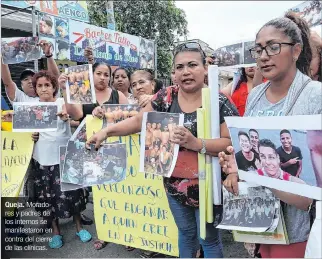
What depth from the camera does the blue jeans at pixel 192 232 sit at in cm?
191

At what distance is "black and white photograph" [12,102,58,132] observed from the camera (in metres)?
2.85

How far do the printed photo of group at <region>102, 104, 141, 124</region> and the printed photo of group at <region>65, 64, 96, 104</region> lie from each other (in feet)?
0.46

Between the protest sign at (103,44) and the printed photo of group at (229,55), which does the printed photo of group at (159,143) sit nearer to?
the printed photo of group at (229,55)

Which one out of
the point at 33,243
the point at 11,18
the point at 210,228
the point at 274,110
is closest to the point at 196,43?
the point at 274,110

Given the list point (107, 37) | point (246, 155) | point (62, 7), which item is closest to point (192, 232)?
point (246, 155)

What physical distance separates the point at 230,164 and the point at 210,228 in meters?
0.55

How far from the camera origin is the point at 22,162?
3.07 meters

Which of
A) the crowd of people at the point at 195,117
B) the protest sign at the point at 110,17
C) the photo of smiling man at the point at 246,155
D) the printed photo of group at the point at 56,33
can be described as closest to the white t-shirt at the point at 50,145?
the crowd of people at the point at 195,117

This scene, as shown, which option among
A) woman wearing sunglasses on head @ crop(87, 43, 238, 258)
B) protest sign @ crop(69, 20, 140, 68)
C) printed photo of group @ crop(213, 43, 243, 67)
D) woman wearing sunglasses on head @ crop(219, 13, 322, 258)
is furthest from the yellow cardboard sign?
protest sign @ crop(69, 20, 140, 68)

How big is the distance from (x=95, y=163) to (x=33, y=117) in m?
1.02

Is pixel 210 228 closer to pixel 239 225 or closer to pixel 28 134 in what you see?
pixel 239 225

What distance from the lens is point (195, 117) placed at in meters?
1.80

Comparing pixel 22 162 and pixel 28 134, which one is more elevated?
pixel 28 134

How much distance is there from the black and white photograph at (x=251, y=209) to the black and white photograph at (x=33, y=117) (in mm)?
1845
